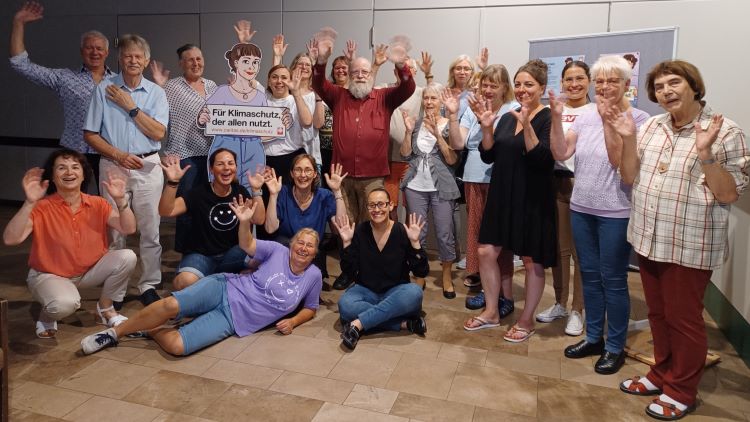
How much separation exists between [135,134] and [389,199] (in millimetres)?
1688

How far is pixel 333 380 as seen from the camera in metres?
2.75

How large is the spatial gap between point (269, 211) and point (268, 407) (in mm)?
1451

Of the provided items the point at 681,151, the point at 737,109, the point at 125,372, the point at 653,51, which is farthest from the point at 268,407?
the point at 737,109

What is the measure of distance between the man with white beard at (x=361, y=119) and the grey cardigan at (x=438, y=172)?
8.2 inches

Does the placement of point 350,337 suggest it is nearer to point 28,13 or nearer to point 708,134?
point 708,134

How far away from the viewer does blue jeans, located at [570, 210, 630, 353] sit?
2711 mm

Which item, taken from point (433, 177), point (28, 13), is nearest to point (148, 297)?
point (433, 177)

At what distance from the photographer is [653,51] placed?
399 cm

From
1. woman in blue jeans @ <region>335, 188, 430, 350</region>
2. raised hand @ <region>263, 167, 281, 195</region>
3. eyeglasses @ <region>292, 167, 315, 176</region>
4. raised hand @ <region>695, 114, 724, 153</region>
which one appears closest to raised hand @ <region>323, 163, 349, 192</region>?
eyeglasses @ <region>292, 167, 315, 176</region>

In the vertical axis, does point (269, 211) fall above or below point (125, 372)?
above

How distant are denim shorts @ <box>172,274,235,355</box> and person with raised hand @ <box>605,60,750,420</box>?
2.07 m

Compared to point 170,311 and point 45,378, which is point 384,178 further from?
point 45,378

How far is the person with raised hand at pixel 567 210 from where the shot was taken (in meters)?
3.01

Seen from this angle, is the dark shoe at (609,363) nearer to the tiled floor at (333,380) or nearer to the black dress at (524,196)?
the tiled floor at (333,380)
